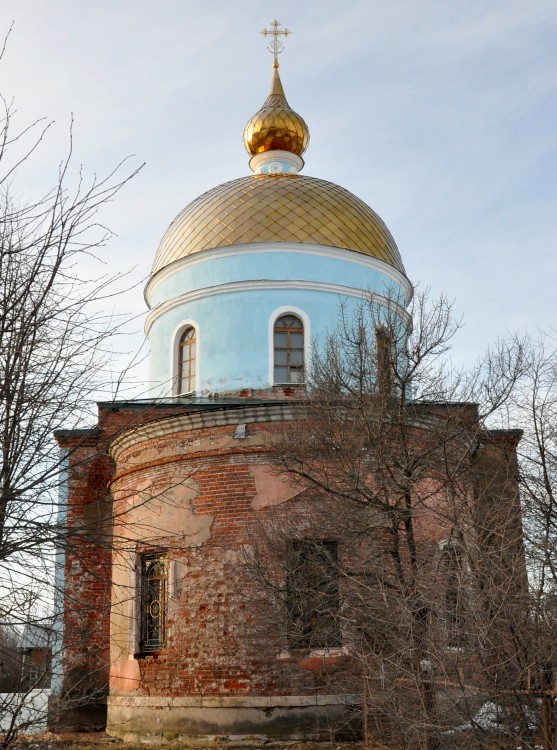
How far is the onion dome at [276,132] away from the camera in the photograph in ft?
57.0

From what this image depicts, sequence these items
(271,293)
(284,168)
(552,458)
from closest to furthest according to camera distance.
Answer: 1. (552,458)
2. (271,293)
3. (284,168)

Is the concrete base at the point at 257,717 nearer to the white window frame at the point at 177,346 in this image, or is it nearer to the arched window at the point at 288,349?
the arched window at the point at 288,349

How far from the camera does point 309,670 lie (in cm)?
1041

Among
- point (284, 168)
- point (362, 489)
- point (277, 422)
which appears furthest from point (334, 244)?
point (362, 489)

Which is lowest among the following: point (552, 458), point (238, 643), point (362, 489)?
point (238, 643)

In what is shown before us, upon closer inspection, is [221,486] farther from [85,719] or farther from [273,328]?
[85,719]

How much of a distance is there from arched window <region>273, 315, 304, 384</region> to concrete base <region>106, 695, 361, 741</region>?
5.16 metres

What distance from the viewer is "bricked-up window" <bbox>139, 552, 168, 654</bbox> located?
11.6 meters

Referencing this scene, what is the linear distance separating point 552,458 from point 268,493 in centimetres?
409

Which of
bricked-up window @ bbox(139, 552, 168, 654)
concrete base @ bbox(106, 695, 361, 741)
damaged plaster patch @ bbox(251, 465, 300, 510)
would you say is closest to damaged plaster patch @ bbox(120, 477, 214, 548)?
bricked-up window @ bbox(139, 552, 168, 654)

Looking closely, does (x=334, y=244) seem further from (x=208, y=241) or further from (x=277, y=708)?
(x=277, y=708)

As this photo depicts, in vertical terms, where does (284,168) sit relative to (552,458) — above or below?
above

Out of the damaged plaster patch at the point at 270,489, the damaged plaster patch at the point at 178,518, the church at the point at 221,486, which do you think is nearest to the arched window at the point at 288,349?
the church at the point at 221,486

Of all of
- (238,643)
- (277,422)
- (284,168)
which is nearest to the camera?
(238,643)
